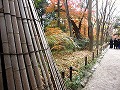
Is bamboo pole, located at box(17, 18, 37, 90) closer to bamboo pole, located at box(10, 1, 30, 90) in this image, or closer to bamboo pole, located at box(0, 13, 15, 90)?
bamboo pole, located at box(10, 1, 30, 90)

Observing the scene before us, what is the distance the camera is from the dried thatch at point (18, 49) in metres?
2.84

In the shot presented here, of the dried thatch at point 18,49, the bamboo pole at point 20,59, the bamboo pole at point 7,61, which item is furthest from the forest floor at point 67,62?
the bamboo pole at point 7,61

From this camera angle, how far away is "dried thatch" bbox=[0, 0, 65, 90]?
2.84 metres

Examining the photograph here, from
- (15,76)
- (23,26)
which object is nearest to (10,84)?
(15,76)

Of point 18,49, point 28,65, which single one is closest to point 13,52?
point 18,49

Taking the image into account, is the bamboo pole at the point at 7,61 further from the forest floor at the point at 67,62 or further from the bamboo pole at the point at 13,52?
the forest floor at the point at 67,62

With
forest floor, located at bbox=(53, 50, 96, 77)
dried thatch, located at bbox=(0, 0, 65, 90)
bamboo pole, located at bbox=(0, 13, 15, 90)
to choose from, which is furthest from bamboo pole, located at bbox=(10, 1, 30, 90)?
forest floor, located at bbox=(53, 50, 96, 77)

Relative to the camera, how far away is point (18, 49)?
294 centimetres

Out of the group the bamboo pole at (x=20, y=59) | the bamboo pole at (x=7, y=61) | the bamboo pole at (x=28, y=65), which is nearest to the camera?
the bamboo pole at (x=7, y=61)

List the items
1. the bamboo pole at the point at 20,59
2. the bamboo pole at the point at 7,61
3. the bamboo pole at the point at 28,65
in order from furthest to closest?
the bamboo pole at the point at 28,65
the bamboo pole at the point at 20,59
the bamboo pole at the point at 7,61

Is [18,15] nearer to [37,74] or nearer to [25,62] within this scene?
[25,62]

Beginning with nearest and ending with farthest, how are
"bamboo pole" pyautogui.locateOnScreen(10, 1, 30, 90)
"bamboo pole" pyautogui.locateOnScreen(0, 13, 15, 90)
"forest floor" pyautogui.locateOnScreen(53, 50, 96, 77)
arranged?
"bamboo pole" pyautogui.locateOnScreen(0, 13, 15, 90) → "bamboo pole" pyautogui.locateOnScreen(10, 1, 30, 90) → "forest floor" pyautogui.locateOnScreen(53, 50, 96, 77)

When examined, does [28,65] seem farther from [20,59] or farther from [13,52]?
[13,52]

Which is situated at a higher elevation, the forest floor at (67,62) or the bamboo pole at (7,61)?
the bamboo pole at (7,61)
